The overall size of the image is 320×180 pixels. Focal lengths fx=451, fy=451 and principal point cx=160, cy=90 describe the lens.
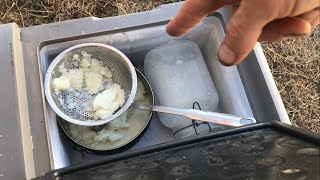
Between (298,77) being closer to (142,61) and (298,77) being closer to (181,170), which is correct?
(142,61)

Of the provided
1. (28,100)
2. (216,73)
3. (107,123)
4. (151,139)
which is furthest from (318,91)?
(28,100)

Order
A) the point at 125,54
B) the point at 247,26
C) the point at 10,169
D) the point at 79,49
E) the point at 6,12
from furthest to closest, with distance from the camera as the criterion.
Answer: the point at 6,12, the point at 125,54, the point at 79,49, the point at 10,169, the point at 247,26

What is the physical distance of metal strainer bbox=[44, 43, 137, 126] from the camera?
1065mm

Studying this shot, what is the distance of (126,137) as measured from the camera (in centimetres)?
115

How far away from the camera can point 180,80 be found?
1.17 metres

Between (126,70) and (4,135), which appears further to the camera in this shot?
(126,70)

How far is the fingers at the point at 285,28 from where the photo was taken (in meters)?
0.63

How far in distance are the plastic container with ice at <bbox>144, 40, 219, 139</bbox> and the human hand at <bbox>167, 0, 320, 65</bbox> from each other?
1.36ft

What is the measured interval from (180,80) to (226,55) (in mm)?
514

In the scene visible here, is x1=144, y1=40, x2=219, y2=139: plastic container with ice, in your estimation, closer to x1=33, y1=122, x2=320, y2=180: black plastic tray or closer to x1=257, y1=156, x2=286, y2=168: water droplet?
x1=33, y1=122, x2=320, y2=180: black plastic tray

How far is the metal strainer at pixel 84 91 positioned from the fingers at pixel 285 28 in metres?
0.48

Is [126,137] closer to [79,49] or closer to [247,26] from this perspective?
[79,49]

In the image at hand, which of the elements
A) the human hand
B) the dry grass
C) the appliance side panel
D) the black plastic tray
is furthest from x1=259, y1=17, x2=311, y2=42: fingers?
the dry grass

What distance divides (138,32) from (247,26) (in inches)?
23.4
